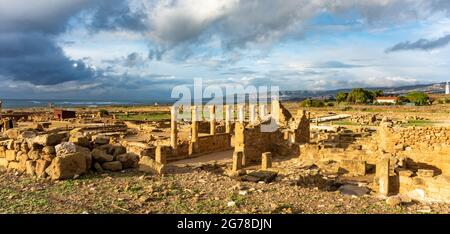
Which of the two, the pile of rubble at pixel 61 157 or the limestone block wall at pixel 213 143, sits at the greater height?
the pile of rubble at pixel 61 157

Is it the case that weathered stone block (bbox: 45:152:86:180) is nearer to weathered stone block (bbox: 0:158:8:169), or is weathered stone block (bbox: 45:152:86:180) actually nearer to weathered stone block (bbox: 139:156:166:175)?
weathered stone block (bbox: 139:156:166:175)

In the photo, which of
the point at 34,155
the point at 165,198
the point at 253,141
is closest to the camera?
the point at 165,198

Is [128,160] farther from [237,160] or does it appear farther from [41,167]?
[237,160]

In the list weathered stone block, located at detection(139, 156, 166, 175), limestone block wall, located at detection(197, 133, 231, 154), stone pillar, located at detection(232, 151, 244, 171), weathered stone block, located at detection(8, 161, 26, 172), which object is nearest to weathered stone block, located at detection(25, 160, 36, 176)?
weathered stone block, located at detection(8, 161, 26, 172)

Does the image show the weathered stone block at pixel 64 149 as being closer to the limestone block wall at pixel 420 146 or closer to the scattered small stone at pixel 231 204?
the scattered small stone at pixel 231 204

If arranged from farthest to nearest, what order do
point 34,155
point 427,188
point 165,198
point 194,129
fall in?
1. point 194,129
2. point 427,188
3. point 34,155
4. point 165,198

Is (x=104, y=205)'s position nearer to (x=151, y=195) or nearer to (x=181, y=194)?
(x=151, y=195)

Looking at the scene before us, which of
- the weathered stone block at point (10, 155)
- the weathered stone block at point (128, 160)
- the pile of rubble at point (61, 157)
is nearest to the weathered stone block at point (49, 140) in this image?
the pile of rubble at point (61, 157)

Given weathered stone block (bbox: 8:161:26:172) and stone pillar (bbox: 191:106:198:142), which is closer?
weathered stone block (bbox: 8:161:26:172)

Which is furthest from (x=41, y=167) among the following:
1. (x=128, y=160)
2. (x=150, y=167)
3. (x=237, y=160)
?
(x=237, y=160)
